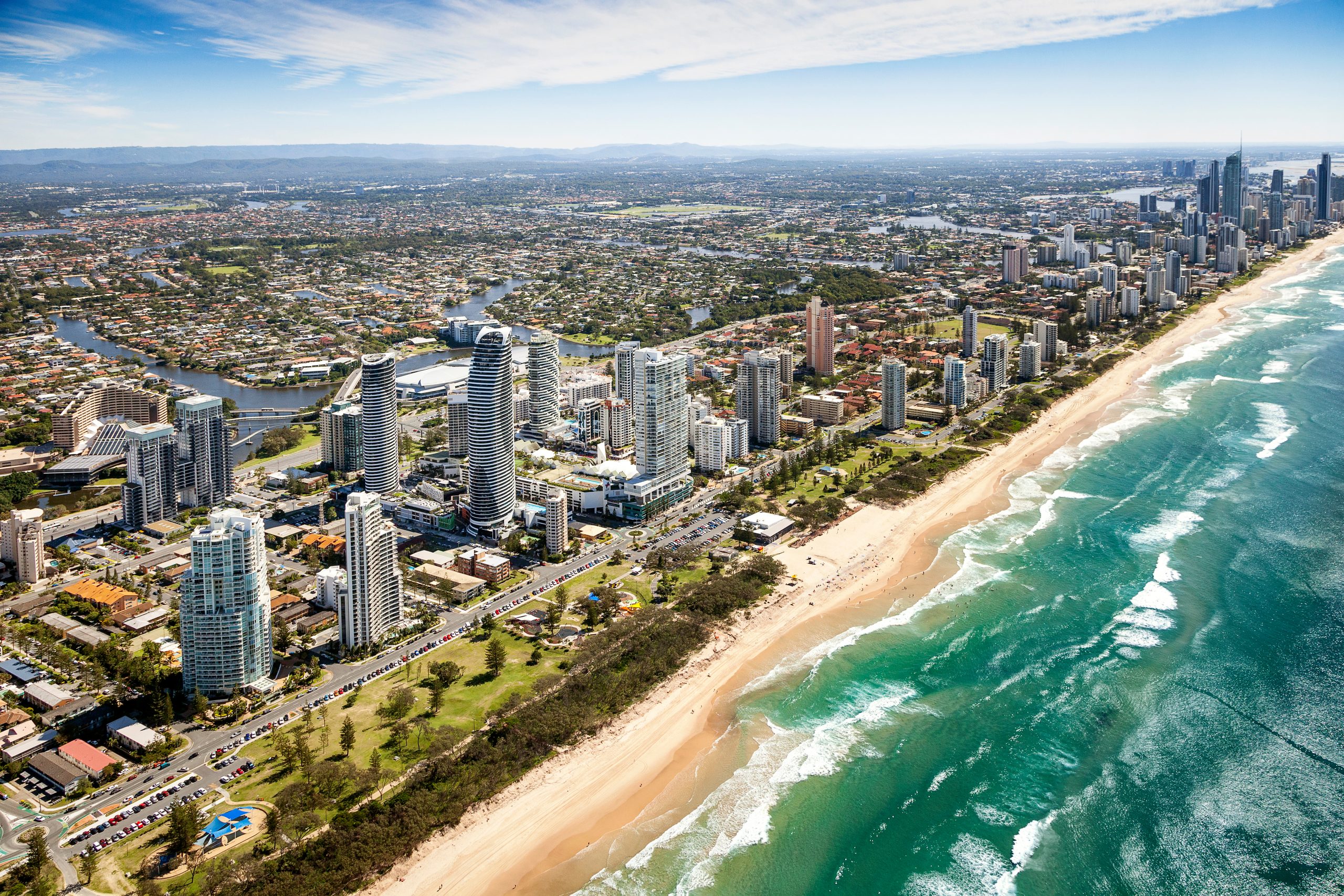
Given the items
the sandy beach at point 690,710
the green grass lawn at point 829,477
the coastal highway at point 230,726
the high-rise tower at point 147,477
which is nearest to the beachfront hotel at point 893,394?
the green grass lawn at point 829,477

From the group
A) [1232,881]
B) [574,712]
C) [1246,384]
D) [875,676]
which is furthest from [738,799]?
[1246,384]

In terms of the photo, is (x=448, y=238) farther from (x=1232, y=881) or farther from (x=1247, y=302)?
(x=1232, y=881)

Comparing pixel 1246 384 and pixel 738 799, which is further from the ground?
pixel 1246 384

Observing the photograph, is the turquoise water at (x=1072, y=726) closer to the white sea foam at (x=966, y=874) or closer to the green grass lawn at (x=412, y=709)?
the white sea foam at (x=966, y=874)

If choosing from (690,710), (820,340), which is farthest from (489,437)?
(820,340)

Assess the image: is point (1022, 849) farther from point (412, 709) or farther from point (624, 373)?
point (624, 373)

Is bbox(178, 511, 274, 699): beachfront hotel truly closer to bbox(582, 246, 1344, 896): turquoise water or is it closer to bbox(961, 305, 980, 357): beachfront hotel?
bbox(582, 246, 1344, 896): turquoise water
